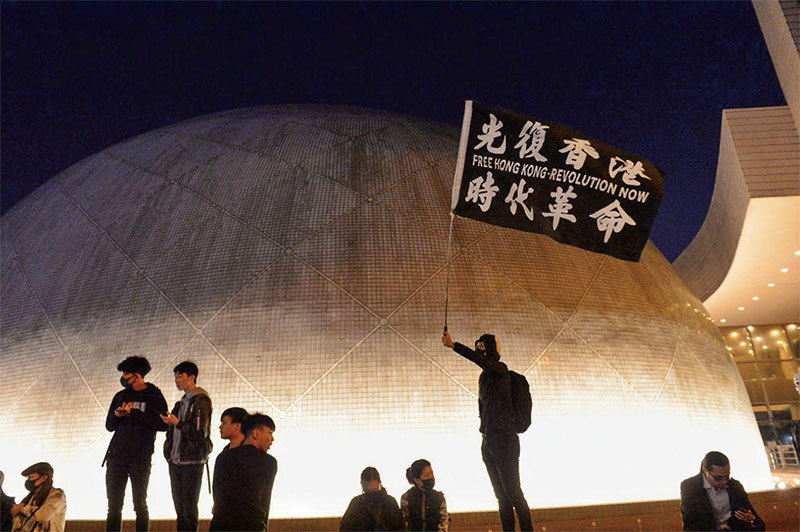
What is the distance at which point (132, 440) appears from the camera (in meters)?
4.66

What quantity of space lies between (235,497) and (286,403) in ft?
14.9

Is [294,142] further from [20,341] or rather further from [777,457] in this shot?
[777,457]

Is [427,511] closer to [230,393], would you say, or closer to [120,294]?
[230,393]

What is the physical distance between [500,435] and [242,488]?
7.40 feet

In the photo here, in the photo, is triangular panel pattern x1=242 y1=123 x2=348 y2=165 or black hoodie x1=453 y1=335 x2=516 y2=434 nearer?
black hoodie x1=453 y1=335 x2=516 y2=434

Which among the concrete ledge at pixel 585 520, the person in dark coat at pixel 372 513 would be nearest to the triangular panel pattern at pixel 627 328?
the concrete ledge at pixel 585 520

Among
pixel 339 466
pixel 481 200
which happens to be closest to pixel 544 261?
pixel 481 200

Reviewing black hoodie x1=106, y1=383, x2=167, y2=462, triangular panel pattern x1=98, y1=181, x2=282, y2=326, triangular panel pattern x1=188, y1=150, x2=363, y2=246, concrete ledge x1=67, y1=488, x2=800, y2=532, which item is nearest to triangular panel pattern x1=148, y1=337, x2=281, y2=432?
triangular panel pattern x1=98, y1=181, x2=282, y2=326

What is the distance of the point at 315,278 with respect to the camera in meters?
8.43

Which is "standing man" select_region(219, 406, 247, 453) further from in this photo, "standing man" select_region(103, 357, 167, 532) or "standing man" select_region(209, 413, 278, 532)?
"standing man" select_region(103, 357, 167, 532)

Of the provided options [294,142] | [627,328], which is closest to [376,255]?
[294,142]

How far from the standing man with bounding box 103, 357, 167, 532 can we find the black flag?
3.61m

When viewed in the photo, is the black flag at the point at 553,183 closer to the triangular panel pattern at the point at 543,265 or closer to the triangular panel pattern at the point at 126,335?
the triangular panel pattern at the point at 543,265

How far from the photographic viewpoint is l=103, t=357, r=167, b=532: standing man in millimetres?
4613
